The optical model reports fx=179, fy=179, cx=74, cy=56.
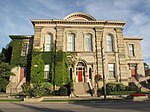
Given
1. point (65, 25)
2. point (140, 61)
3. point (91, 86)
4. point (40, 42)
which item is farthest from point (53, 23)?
point (140, 61)

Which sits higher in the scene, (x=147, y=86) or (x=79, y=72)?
(x=79, y=72)

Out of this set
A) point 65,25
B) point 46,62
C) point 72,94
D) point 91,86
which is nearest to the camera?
point 72,94

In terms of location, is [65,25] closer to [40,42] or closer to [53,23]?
[53,23]

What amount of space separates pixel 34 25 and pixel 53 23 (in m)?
3.48

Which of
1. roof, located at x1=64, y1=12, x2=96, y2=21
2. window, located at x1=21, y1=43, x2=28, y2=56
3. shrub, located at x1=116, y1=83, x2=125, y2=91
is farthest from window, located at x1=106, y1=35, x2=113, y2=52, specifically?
window, located at x1=21, y1=43, x2=28, y2=56

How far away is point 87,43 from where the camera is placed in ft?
107

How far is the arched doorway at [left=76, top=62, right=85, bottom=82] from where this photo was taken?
102 ft

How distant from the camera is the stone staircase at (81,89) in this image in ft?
86.0

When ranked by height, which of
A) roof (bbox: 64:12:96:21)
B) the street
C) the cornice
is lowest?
the street

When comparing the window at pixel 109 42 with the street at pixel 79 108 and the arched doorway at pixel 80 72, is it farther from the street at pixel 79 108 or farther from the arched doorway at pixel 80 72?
the street at pixel 79 108

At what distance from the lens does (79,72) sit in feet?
102

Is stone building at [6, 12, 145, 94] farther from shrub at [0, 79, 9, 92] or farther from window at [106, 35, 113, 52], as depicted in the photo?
shrub at [0, 79, 9, 92]

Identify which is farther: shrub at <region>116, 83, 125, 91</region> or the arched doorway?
the arched doorway

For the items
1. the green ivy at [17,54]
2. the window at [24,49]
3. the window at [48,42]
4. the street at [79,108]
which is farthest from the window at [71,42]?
the street at [79,108]
